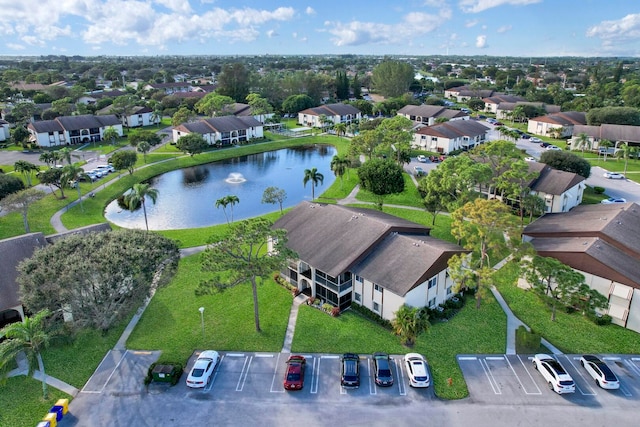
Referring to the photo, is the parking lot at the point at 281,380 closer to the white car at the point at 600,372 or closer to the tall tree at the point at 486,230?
the tall tree at the point at 486,230

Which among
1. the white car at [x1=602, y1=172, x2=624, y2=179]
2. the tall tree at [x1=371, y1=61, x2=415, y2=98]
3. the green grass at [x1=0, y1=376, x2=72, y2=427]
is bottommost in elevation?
the green grass at [x1=0, y1=376, x2=72, y2=427]

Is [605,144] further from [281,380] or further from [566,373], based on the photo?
[281,380]

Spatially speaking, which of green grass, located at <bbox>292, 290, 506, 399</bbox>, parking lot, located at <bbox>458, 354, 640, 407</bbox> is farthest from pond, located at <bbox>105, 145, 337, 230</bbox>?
parking lot, located at <bbox>458, 354, 640, 407</bbox>

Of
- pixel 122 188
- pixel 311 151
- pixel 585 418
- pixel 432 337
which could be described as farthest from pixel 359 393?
pixel 311 151

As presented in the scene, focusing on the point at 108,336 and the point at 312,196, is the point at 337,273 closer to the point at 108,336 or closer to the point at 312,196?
the point at 108,336

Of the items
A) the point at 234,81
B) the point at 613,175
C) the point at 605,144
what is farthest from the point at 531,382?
the point at 234,81

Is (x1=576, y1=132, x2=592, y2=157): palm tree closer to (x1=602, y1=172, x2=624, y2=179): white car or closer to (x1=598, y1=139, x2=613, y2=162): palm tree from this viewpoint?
(x1=598, y1=139, x2=613, y2=162): palm tree
